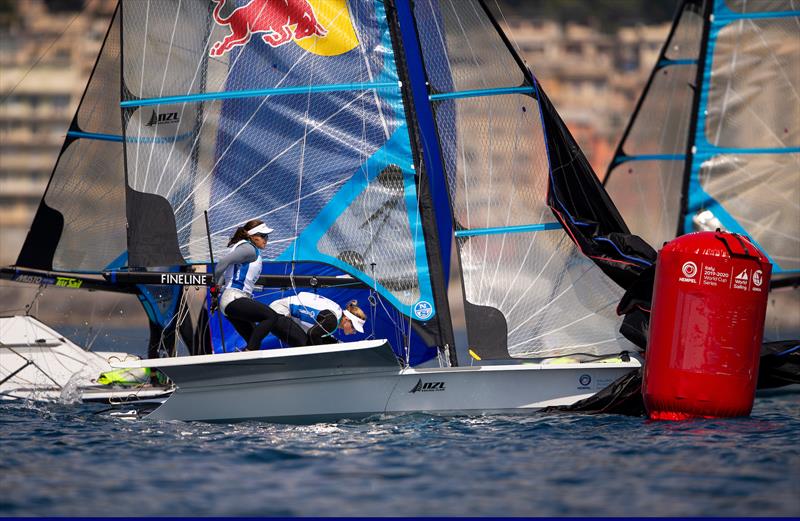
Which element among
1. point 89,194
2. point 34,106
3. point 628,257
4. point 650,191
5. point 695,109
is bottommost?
Answer: point 628,257

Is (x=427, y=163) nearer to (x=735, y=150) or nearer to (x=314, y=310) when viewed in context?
(x=314, y=310)

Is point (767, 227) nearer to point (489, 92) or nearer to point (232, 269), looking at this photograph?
point (489, 92)

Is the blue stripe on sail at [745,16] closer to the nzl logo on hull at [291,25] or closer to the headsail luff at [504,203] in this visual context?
the headsail luff at [504,203]

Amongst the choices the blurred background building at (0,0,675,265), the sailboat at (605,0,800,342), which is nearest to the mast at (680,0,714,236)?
the sailboat at (605,0,800,342)

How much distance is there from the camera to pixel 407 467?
7.14 m

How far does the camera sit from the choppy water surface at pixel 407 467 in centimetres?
616

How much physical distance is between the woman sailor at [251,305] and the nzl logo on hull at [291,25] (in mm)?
1689

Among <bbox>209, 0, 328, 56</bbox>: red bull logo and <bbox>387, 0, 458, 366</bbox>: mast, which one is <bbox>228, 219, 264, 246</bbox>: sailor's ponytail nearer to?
<bbox>387, 0, 458, 366</bbox>: mast

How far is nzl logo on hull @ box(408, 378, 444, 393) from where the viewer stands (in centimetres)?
924

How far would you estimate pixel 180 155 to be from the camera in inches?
416

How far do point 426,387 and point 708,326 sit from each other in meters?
2.01

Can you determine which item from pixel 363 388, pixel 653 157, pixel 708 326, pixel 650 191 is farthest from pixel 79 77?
pixel 708 326

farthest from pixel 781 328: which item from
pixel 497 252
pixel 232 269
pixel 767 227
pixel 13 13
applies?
pixel 13 13

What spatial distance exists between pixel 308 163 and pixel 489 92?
1530mm
